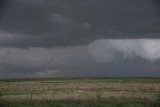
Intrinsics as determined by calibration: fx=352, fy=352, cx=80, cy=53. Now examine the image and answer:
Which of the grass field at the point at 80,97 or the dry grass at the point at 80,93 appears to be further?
the dry grass at the point at 80,93

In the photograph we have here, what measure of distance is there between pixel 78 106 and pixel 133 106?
13.9ft

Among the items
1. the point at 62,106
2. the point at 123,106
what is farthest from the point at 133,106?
the point at 62,106

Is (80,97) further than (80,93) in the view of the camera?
No

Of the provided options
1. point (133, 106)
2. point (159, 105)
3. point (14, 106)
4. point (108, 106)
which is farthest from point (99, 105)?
point (14, 106)

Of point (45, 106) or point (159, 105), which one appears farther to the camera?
point (45, 106)

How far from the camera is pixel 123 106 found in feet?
88.5

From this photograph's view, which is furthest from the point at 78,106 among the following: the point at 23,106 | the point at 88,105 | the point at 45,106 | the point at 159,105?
the point at 159,105

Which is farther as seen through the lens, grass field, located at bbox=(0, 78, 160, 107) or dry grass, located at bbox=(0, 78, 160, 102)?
dry grass, located at bbox=(0, 78, 160, 102)

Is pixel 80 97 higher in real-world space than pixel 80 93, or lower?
lower

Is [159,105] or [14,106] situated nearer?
[159,105]

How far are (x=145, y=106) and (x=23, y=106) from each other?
9.48m

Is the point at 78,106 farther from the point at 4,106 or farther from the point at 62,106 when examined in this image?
the point at 4,106

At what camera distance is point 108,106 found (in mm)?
27203

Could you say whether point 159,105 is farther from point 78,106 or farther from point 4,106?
point 4,106
